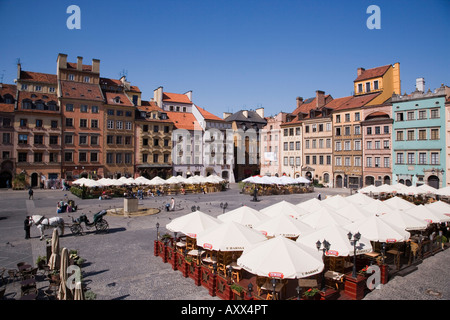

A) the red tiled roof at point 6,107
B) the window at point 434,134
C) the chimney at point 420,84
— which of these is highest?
the chimney at point 420,84

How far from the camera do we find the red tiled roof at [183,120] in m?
60.6

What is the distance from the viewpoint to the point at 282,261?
8875 mm

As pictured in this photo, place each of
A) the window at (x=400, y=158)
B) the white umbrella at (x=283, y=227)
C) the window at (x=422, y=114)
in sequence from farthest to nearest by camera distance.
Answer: the window at (x=400, y=158) → the window at (x=422, y=114) → the white umbrella at (x=283, y=227)

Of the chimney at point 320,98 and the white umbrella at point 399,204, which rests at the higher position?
the chimney at point 320,98

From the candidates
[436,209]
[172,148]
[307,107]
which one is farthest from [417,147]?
[172,148]

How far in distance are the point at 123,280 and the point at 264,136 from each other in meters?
56.7

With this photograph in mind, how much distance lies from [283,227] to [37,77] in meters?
56.8

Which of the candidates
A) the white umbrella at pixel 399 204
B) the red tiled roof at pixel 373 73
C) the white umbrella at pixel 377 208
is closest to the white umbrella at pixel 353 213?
the white umbrella at pixel 377 208

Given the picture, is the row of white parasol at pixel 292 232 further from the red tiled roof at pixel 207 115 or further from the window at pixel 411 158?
the red tiled roof at pixel 207 115

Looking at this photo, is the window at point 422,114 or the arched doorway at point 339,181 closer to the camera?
the window at point 422,114

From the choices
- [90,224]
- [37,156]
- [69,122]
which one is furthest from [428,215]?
[37,156]

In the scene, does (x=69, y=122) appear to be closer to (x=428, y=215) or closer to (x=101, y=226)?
(x=101, y=226)

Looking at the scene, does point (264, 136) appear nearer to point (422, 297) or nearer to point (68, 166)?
point (68, 166)

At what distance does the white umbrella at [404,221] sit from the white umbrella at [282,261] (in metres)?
7.31
